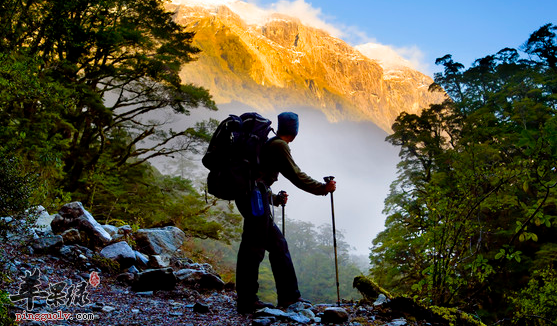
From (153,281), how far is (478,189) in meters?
3.84

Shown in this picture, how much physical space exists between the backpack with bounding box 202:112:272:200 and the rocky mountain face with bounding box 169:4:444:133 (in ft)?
366

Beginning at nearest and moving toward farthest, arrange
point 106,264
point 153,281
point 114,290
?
point 114,290 < point 153,281 < point 106,264

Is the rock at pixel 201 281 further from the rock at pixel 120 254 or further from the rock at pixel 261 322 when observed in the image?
the rock at pixel 261 322

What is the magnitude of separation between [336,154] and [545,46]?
14040 cm

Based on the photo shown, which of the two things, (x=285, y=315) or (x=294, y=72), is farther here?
(x=294, y=72)

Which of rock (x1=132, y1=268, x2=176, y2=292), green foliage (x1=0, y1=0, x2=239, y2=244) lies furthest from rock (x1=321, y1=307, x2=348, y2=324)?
green foliage (x1=0, y1=0, x2=239, y2=244)

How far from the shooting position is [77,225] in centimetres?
550

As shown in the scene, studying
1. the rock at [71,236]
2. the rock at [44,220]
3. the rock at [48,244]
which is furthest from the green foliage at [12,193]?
the rock at [44,220]

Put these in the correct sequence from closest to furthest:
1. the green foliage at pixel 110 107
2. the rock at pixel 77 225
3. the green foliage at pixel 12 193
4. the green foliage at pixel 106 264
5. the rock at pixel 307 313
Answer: the rock at pixel 307 313, the green foliage at pixel 12 193, the green foliage at pixel 106 264, the rock at pixel 77 225, the green foliage at pixel 110 107

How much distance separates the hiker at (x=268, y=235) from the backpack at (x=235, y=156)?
0.12 meters

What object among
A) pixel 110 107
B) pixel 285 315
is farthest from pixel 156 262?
pixel 110 107

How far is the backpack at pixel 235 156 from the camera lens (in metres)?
3.35

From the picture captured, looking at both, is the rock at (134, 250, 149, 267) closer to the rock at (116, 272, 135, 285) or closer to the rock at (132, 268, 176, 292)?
the rock at (116, 272, 135, 285)

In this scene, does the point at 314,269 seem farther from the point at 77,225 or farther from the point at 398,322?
the point at 398,322
